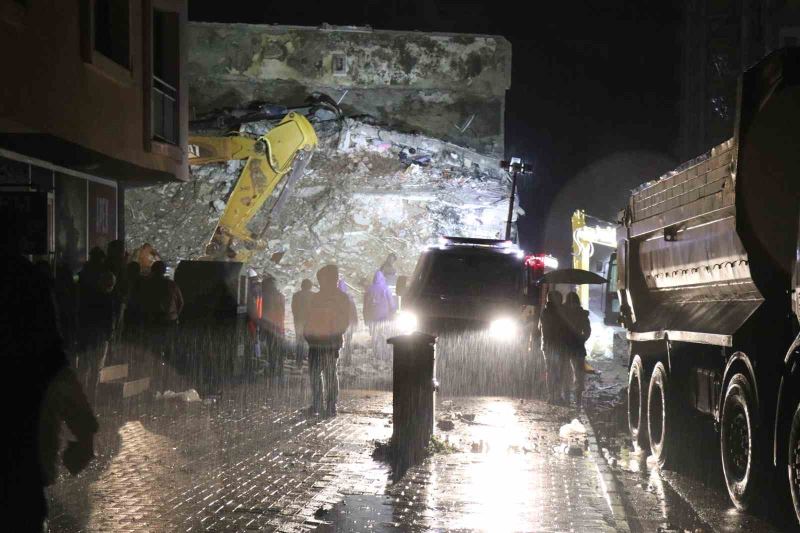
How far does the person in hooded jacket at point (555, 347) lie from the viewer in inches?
649

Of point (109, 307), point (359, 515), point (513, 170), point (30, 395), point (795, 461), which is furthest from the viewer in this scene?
point (513, 170)

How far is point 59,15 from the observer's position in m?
13.4

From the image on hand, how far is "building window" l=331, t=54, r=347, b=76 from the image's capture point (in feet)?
135

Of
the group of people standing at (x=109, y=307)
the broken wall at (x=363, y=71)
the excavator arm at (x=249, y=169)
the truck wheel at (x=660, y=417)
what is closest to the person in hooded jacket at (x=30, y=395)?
the truck wheel at (x=660, y=417)

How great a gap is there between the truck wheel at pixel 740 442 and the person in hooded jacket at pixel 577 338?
25.1 feet

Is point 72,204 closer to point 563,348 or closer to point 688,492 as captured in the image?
point 563,348

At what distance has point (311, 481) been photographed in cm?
873

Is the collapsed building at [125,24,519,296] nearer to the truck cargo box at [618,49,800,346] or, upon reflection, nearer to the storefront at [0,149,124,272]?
the storefront at [0,149,124,272]

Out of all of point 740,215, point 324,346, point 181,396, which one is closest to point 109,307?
point 181,396

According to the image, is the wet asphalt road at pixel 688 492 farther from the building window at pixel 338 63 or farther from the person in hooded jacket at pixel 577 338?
the building window at pixel 338 63

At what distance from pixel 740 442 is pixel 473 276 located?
11564 millimetres

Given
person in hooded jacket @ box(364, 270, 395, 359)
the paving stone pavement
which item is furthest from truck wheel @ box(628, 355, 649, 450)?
person in hooded jacket @ box(364, 270, 395, 359)

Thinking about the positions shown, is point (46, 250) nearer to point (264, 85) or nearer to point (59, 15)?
point (59, 15)

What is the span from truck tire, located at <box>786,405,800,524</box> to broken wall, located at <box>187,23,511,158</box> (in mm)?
34628
